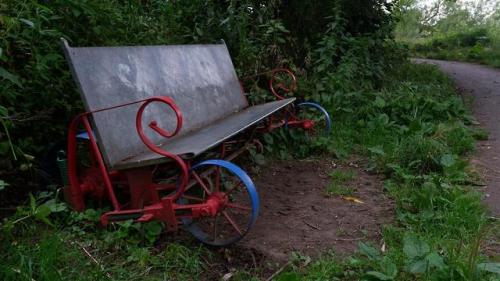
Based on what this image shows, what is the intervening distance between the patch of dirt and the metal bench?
8.4 inches

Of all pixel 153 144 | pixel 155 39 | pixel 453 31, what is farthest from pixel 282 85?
pixel 453 31

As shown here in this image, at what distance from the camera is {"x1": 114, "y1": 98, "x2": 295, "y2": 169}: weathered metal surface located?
2.82 m

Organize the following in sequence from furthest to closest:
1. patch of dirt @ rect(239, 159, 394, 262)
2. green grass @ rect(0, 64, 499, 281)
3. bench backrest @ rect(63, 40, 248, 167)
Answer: patch of dirt @ rect(239, 159, 394, 262) < bench backrest @ rect(63, 40, 248, 167) < green grass @ rect(0, 64, 499, 281)

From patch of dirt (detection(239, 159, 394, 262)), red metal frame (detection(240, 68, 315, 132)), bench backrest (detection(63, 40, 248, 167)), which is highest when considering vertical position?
bench backrest (detection(63, 40, 248, 167))

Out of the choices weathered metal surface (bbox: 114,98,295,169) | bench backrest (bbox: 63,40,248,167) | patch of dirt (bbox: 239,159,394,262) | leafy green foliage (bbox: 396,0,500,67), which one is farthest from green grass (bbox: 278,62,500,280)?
leafy green foliage (bbox: 396,0,500,67)

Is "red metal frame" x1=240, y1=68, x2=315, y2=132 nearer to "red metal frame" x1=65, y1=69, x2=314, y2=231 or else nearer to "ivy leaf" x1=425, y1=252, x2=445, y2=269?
"red metal frame" x1=65, y1=69, x2=314, y2=231

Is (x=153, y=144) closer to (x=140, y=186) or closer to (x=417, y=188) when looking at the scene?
(x=140, y=186)

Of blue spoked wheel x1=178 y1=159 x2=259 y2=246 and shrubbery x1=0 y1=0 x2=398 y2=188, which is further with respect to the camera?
shrubbery x1=0 y1=0 x2=398 y2=188

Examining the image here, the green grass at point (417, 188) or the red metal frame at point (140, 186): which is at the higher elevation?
the red metal frame at point (140, 186)

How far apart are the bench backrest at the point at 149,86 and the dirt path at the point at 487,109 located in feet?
A: 7.65

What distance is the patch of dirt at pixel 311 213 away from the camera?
310cm

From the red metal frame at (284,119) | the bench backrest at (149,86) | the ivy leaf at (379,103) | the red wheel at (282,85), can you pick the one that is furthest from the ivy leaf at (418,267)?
the ivy leaf at (379,103)

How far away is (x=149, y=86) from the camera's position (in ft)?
11.7

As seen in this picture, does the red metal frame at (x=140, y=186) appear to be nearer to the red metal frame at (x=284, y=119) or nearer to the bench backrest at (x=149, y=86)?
the bench backrest at (x=149, y=86)
